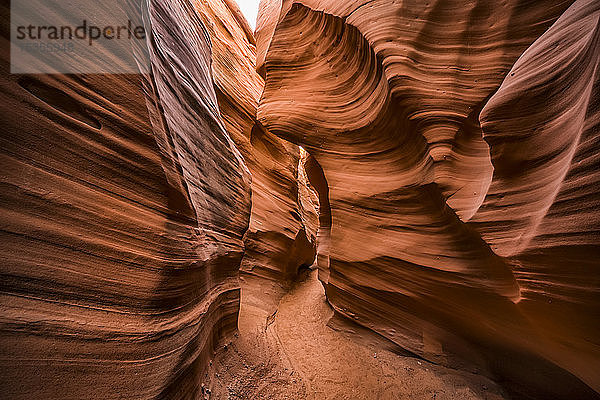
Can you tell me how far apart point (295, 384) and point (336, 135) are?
10.8 feet

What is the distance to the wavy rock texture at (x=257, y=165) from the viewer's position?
5.08m

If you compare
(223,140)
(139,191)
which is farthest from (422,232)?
(139,191)

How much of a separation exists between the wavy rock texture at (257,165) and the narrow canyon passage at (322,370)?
1.49 meters

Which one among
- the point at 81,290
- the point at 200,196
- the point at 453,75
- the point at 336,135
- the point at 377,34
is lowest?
the point at 81,290

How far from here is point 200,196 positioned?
2.28 m

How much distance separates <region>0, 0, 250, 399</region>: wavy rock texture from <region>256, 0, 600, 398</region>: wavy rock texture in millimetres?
2319

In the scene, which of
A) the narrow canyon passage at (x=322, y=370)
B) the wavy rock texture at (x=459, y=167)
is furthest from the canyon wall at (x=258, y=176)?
the wavy rock texture at (x=459, y=167)

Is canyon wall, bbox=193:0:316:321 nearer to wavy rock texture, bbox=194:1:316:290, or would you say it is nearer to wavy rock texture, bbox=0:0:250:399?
wavy rock texture, bbox=194:1:316:290

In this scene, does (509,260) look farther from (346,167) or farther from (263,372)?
(263,372)

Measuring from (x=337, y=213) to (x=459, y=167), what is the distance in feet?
5.63

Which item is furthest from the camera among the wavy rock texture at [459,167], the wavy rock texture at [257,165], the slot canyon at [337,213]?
the wavy rock texture at [257,165]

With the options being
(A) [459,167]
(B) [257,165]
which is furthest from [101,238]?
(B) [257,165]

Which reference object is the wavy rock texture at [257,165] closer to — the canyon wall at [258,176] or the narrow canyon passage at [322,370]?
the canyon wall at [258,176]

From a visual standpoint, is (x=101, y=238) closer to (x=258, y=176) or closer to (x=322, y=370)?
(x=322, y=370)
